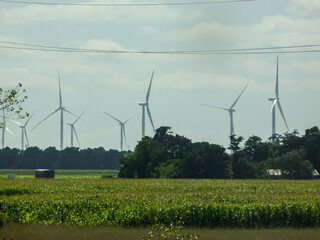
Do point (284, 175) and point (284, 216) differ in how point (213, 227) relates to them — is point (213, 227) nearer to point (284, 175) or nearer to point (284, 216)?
point (284, 216)

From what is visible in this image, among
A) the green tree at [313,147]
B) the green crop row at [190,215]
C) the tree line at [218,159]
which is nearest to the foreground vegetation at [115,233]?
the green crop row at [190,215]

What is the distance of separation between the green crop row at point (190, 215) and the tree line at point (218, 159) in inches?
3417

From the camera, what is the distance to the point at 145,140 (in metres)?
150

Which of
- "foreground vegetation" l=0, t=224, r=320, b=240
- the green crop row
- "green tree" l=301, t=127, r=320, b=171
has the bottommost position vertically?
"foreground vegetation" l=0, t=224, r=320, b=240

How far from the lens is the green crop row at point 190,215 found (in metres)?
43.2

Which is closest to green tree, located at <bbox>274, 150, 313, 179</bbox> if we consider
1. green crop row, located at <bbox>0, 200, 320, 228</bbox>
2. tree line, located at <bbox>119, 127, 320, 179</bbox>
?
tree line, located at <bbox>119, 127, 320, 179</bbox>

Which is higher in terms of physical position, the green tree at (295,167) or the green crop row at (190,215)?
the green tree at (295,167)

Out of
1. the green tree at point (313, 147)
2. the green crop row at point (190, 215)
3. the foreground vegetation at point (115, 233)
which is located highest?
the green tree at point (313, 147)

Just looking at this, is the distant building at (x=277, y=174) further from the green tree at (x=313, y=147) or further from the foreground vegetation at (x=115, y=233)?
the foreground vegetation at (x=115, y=233)

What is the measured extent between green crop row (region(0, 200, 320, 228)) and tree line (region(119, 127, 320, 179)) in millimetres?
86790

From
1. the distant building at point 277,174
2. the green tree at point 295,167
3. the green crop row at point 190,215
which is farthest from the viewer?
the distant building at point 277,174

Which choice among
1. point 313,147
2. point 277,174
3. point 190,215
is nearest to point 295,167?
point 277,174

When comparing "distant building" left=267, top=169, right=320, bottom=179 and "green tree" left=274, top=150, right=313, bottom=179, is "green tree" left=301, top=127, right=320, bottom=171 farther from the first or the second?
"green tree" left=274, top=150, right=313, bottom=179

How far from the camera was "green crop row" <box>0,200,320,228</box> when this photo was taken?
1700 inches
